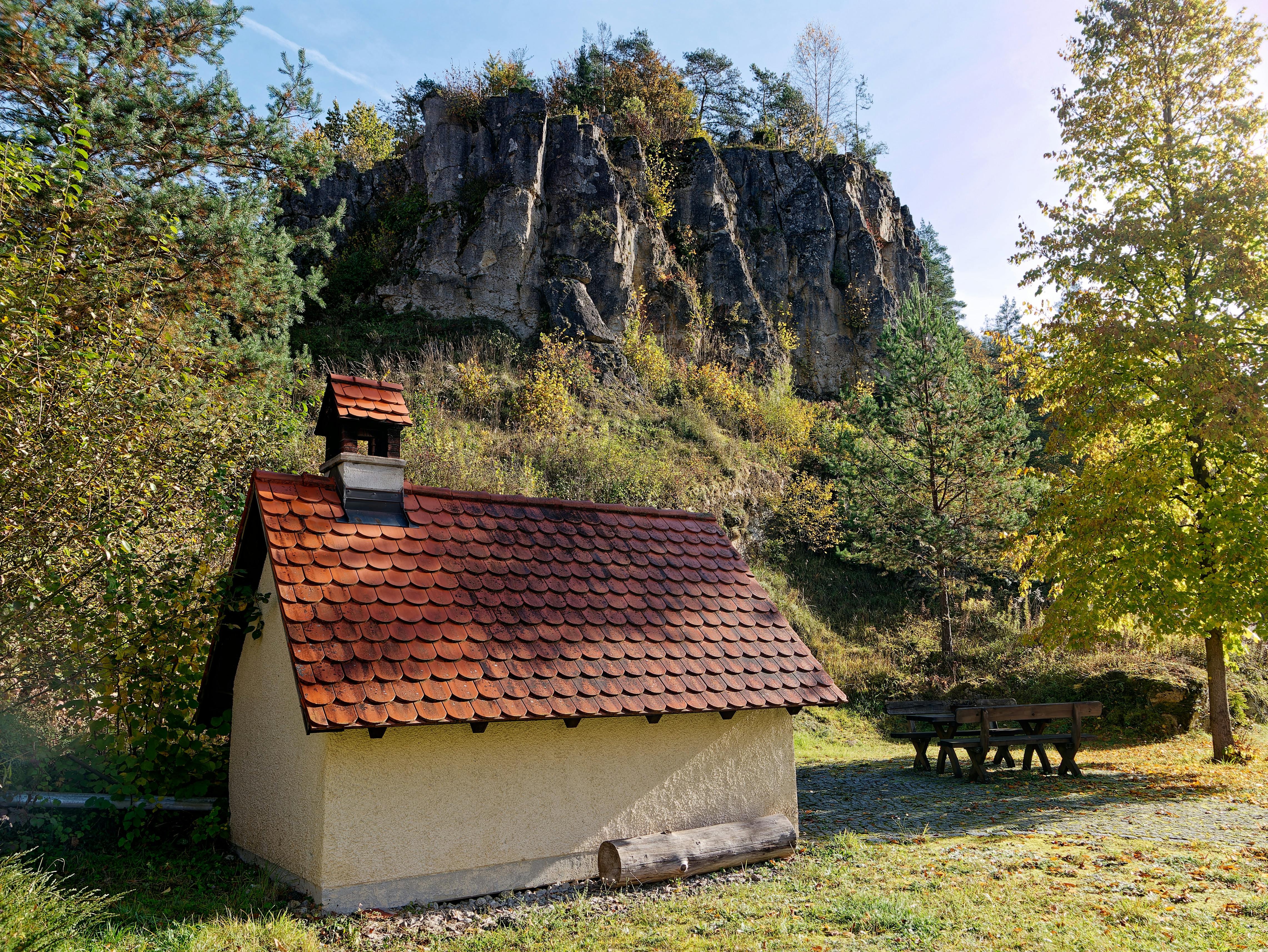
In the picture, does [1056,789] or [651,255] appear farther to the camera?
[651,255]

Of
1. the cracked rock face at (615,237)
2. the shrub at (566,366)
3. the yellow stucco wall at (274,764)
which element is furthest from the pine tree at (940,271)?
the yellow stucco wall at (274,764)

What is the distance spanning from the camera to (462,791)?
6660 millimetres

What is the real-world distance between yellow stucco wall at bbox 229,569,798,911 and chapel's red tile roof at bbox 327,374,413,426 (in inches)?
74.3

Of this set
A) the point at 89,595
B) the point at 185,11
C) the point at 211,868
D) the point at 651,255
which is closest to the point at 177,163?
the point at 185,11

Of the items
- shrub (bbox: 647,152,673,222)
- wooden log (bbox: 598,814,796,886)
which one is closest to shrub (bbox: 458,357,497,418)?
shrub (bbox: 647,152,673,222)

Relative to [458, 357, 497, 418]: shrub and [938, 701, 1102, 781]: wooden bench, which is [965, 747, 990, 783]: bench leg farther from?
[458, 357, 497, 418]: shrub

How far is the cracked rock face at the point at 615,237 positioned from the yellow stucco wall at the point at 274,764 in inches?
833

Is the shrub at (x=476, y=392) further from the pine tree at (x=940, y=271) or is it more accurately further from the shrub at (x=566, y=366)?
the pine tree at (x=940, y=271)

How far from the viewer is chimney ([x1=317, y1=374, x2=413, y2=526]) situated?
26.1 feet

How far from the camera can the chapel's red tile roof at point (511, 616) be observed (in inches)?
255

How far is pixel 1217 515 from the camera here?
38.3 ft

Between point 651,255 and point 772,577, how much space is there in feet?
48.1

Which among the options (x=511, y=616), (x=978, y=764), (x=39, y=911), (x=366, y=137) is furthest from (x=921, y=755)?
(x=366, y=137)

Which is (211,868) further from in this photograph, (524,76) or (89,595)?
(524,76)
